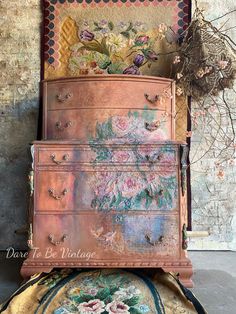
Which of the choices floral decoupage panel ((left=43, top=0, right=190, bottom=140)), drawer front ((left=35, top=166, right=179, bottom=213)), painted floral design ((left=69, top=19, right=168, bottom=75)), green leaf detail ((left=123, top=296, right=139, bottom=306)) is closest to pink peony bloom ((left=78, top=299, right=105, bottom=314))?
green leaf detail ((left=123, top=296, right=139, bottom=306))

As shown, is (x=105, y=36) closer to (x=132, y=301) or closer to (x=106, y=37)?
(x=106, y=37)

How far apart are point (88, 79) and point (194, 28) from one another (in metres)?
1.01

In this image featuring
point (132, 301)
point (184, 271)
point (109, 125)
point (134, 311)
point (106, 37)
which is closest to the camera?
point (134, 311)

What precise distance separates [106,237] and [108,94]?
36.8 inches

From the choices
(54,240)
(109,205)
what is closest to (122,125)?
(109,205)

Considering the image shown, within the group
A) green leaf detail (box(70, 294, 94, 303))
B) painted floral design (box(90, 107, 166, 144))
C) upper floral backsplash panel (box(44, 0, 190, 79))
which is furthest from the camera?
upper floral backsplash panel (box(44, 0, 190, 79))

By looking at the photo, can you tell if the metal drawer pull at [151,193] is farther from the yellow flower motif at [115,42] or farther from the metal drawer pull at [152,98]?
the yellow flower motif at [115,42]

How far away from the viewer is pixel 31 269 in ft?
7.59

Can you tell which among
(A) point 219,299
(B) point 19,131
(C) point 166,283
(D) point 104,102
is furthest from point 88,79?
(A) point 219,299

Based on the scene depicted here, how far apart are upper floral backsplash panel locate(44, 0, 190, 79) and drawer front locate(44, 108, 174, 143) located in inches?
29.8

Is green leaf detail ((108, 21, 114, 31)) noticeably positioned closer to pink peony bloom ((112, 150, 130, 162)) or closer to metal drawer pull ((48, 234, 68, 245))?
pink peony bloom ((112, 150, 130, 162))

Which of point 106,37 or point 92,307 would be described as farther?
point 106,37

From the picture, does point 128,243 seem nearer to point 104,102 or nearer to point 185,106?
point 104,102

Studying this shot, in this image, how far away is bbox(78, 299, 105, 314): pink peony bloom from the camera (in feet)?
6.35
